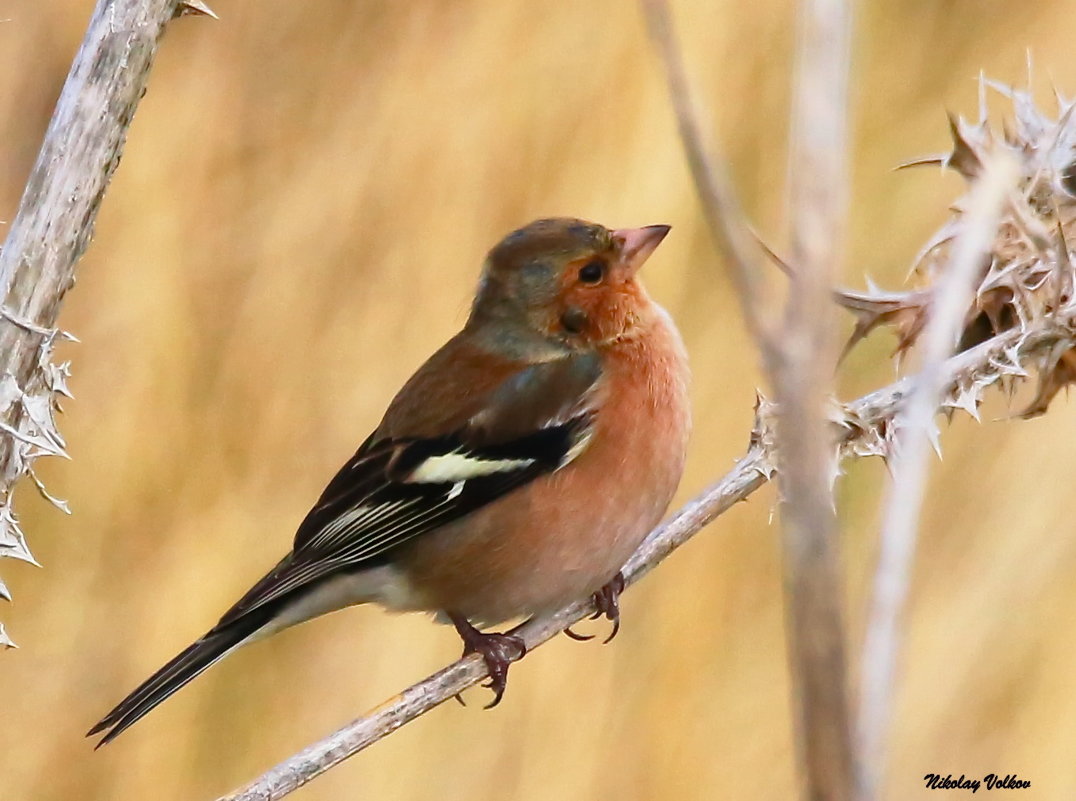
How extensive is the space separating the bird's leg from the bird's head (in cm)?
72

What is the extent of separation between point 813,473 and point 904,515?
21 centimetres

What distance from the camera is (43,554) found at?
3.44m

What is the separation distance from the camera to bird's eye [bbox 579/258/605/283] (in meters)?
3.00

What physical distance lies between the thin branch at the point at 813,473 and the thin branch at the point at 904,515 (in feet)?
0.21

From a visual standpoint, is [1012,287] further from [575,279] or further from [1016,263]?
[575,279]

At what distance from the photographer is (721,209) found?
0.80 meters

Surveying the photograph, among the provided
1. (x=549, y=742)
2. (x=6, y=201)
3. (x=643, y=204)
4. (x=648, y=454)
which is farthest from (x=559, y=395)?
(x=6, y=201)

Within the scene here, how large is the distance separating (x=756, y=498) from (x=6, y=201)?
2.23m

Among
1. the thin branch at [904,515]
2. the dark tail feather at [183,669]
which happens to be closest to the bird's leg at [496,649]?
the dark tail feather at [183,669]

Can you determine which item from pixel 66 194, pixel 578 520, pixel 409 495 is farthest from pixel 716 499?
pixel 66 194

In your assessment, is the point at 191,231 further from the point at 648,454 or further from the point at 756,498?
the point at 756,498

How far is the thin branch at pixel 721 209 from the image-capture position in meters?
0.77
